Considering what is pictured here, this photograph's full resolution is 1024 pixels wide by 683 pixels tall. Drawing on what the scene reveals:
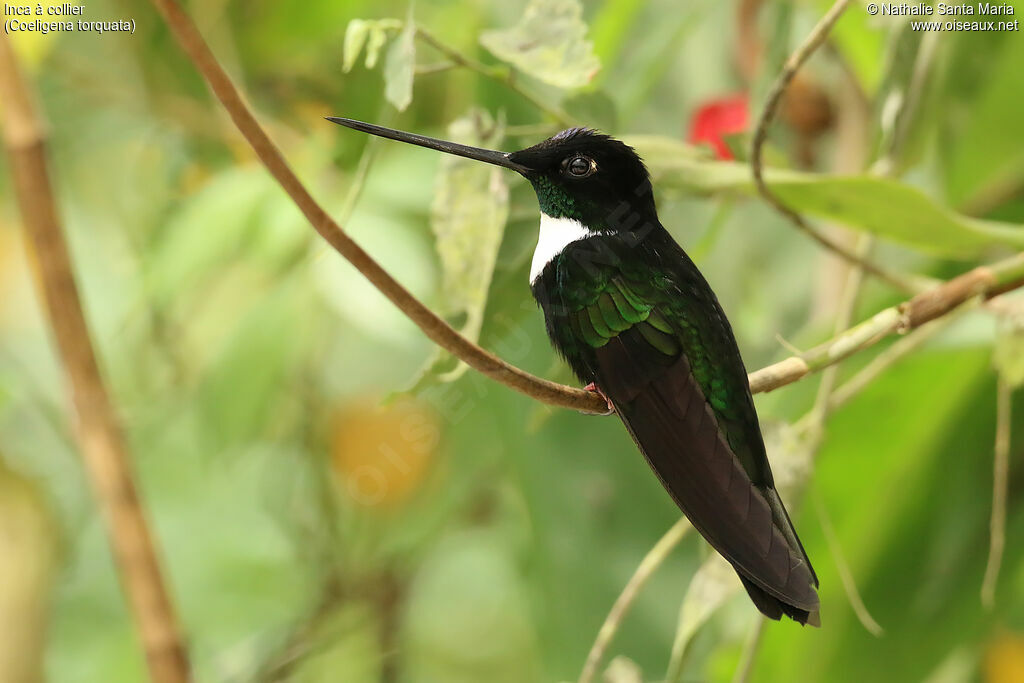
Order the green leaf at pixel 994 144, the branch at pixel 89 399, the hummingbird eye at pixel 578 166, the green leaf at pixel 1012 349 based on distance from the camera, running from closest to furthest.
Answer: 1. the hummingbird eye at pixel 578 166
2. the green leaf at pixel 1012 349
3. the branch at pixel 89 399
4. the green leaf at pixel 994 144

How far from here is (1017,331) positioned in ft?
1.69

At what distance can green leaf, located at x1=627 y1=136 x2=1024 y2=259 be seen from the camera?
1.80 ft

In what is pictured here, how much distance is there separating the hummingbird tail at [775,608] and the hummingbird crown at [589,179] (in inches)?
6.1

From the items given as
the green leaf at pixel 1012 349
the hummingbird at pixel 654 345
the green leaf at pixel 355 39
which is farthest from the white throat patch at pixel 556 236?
the green leaf at pixel 1012 349

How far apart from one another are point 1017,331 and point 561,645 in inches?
18.2

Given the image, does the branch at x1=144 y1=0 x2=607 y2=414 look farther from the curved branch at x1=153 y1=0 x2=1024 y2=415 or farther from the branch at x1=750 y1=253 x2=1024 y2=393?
the branch at x1=750 y1=253 x2=1024 y2=393

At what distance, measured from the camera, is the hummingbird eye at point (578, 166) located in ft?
1.30

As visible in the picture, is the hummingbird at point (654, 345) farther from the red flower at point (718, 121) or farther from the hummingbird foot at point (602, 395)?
the red flower at point (718, 121)

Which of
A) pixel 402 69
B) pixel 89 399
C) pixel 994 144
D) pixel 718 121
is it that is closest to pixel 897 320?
pixel 402 69

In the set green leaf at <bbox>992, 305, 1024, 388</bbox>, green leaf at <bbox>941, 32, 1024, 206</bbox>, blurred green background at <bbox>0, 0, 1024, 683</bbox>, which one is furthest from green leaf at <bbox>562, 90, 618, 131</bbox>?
green leaf at <bbox>941, 32, 1024, 206</bbox>

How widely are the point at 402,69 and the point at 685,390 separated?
0.18 meters

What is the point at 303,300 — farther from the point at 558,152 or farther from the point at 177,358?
the point at 558,152

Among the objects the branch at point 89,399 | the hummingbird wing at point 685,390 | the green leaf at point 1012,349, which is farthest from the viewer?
the branch at point 89,399

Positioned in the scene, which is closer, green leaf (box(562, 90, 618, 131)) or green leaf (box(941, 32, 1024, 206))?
green leaf (box(562, 90, 618, 131))
